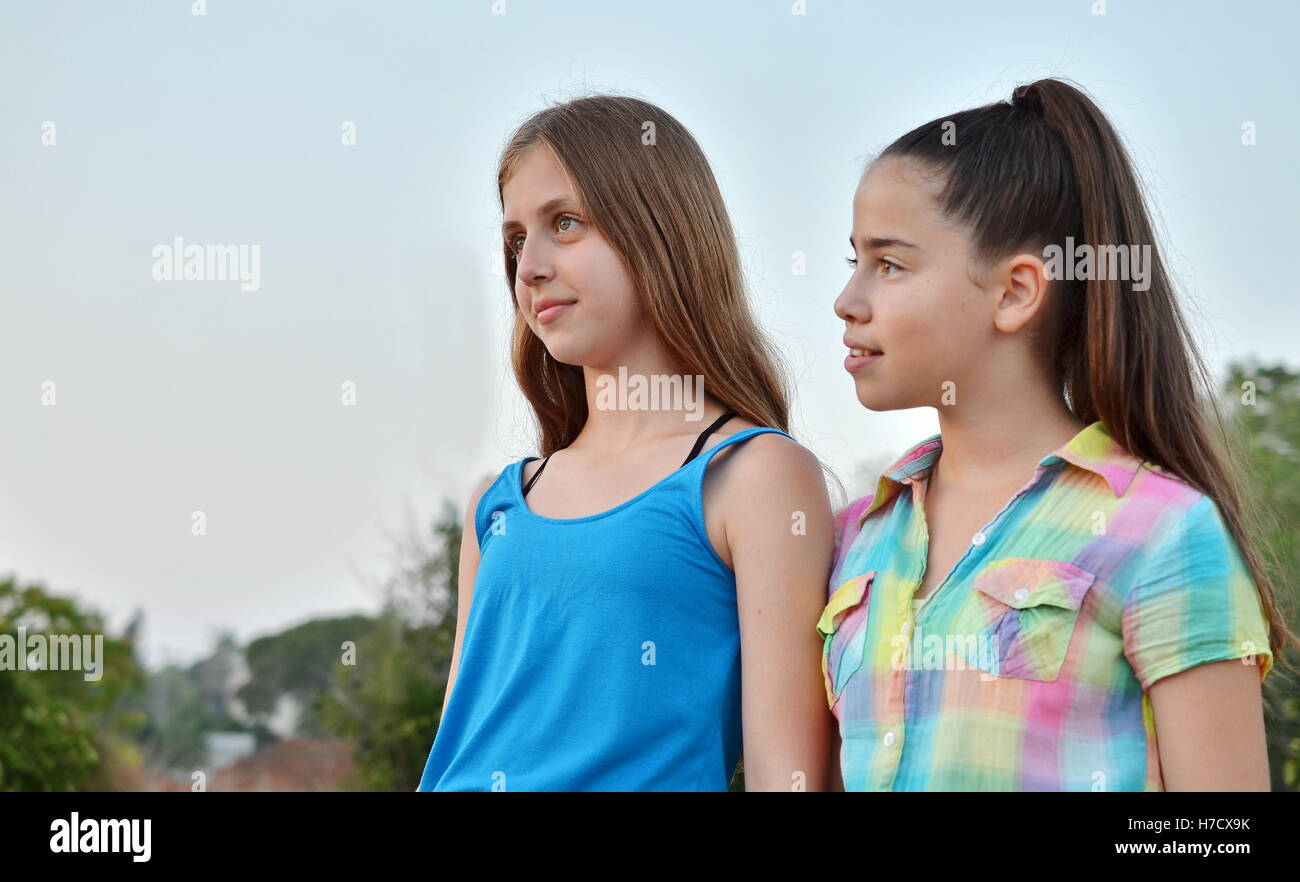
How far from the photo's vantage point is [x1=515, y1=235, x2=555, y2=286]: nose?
2619mm

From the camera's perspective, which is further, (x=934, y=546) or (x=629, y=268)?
(x=629, y=268)

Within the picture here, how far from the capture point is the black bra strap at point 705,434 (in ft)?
8.32

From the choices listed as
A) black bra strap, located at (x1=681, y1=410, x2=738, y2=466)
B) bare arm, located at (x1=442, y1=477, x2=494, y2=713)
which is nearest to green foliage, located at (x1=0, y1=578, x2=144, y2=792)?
bare arm, located at (x1=442, y1=477, x2=494, y2=713)

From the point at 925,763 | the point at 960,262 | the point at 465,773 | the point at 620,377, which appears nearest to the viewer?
the point at 925,763

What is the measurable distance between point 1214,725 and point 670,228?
1376 mm

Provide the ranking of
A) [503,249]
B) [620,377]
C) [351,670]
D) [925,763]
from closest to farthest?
[925,763]
[620,377]
[503,249]
[351,670]

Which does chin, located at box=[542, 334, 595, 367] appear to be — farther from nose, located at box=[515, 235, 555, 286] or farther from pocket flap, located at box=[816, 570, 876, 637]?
pocket flap, located at box=[816, 570, 876, 637]

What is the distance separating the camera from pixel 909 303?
2.25 meters

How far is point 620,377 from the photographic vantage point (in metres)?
2.71

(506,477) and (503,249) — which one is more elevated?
(503,249)

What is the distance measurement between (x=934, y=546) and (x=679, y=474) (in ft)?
1.64
